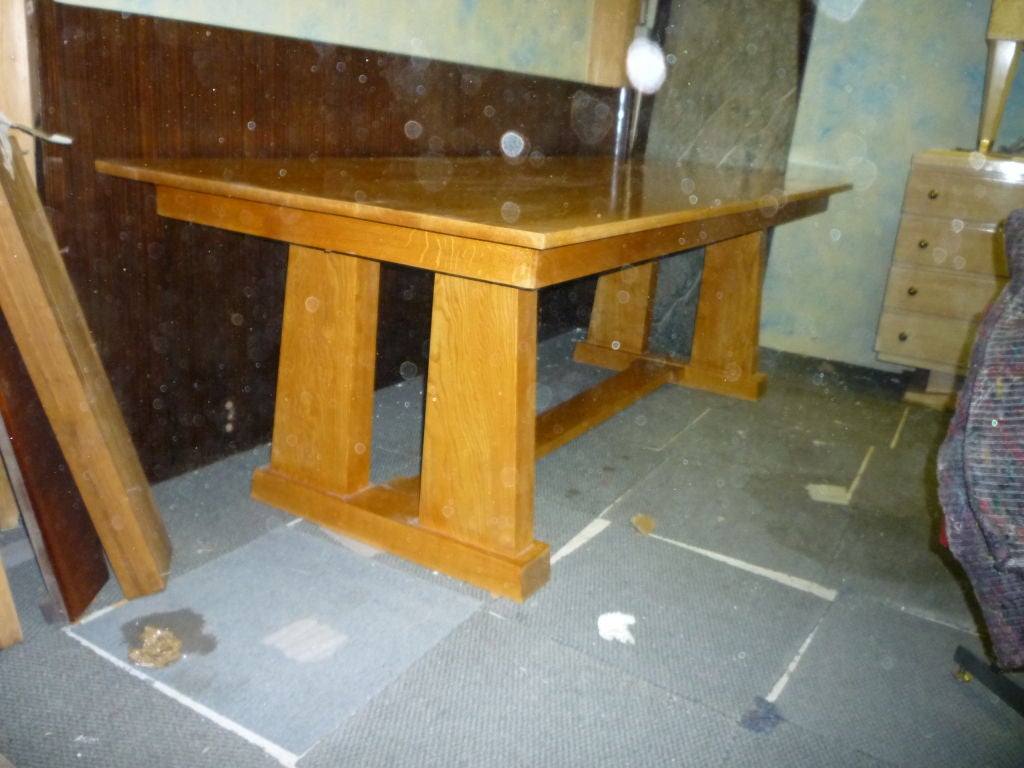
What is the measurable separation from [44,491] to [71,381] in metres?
0.18

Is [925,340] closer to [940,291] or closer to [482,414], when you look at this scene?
[940,291]

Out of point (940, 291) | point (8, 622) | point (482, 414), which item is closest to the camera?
point (8, 622)

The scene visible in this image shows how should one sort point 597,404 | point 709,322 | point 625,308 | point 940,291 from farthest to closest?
point 625,308
point 709,322
point 940,291
point 597,404

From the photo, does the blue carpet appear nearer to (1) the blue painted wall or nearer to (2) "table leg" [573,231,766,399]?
(2) "table leg" [573,231,766,399]

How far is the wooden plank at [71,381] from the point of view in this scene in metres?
1.20

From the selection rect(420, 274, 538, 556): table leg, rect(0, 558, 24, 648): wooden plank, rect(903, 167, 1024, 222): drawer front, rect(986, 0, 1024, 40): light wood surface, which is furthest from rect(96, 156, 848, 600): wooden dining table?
rect(986, 0, 1024, 40): light wood surface

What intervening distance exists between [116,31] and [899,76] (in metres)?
2.47

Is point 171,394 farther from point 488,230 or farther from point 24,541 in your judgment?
point 488,230

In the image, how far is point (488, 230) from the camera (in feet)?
3.59

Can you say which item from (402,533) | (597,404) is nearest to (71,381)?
(402,533)

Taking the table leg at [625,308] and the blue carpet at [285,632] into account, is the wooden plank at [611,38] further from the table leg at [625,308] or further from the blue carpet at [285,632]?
the blue carpet at [285,632]

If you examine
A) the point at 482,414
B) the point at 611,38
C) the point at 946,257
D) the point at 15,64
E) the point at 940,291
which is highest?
the point at 611,38

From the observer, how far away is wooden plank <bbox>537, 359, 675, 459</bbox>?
203cm

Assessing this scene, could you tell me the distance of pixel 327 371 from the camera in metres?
1.59
